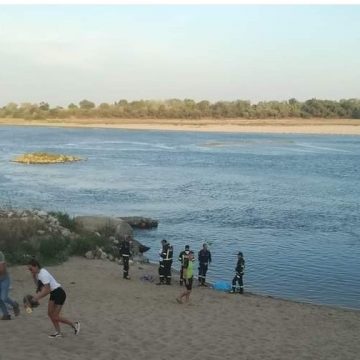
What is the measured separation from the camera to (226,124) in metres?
156

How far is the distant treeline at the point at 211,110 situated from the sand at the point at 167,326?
139586 millimetres

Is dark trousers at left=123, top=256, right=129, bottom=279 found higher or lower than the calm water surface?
higher

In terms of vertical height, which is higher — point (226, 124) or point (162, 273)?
point (226, 124)

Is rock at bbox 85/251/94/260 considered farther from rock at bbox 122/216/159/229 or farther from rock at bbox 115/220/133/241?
rock at bbox 122/216/159/229

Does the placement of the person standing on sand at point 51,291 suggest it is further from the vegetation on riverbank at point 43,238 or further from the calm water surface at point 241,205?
the calm water surface at point 241,205

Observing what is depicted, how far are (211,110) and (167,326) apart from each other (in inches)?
6396

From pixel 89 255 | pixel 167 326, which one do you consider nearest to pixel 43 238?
pixel 89 255

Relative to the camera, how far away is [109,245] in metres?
22.0

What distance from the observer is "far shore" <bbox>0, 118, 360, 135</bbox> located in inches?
5389

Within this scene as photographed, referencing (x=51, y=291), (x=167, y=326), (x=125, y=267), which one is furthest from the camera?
(x=125, y=267)

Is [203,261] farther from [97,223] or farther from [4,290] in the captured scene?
[97,223]

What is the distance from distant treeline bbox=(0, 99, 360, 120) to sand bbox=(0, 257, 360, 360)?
458ft

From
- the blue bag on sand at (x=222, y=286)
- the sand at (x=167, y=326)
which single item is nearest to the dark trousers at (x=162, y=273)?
the sand at (x=167, y=326)

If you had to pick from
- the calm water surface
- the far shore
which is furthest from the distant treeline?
the calm water surface
